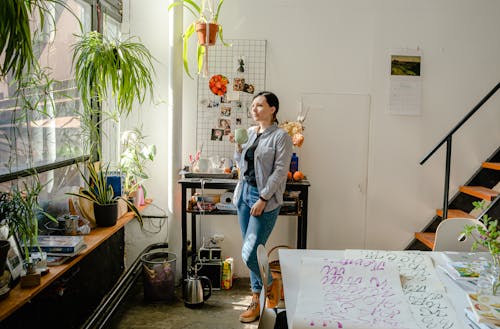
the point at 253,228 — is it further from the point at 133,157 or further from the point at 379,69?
the point at 379,69

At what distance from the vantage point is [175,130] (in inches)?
149

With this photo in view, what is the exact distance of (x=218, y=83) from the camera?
3980 mm

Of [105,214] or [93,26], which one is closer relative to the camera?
[105,214]

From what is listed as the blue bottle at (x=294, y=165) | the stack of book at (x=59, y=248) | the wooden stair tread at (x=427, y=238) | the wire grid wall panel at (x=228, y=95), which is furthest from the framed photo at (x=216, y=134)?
the wooden stair tread at (x=427, y=238)

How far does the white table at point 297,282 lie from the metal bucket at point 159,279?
4.74 feet

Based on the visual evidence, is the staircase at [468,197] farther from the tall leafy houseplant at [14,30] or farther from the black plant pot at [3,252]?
the tall leafy houseplant at [14,30]

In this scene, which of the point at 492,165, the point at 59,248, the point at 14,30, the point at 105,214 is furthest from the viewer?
the point at 492,165

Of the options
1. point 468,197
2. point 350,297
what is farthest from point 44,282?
point 468,197

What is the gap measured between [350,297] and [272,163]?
4.93 ft

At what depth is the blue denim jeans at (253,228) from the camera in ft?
10.2

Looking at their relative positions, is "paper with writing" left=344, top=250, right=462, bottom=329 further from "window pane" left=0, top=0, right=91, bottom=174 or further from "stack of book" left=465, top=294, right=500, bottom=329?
"window pane" left=0, top=0, right=91, bottom=174

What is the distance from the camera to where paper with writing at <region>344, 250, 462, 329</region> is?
1.62 meters

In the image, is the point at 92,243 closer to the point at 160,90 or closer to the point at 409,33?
the point at 160,90

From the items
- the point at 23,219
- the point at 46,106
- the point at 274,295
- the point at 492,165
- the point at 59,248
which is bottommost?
the point at 274,295
